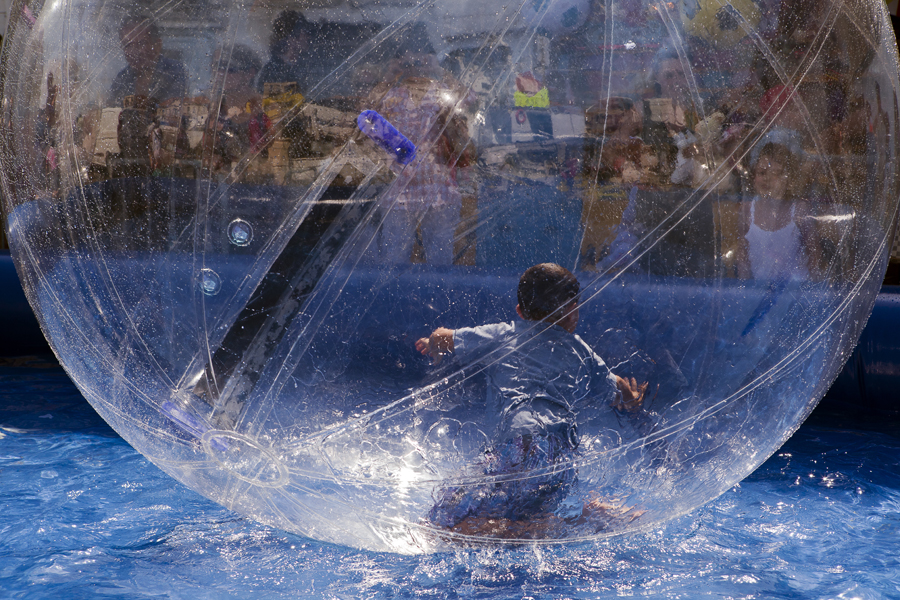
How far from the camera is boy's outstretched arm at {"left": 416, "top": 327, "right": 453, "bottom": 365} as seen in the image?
1.92 m

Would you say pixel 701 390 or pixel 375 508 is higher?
pixel 701 390

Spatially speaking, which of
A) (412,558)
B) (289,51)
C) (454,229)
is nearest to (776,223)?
(454,229)

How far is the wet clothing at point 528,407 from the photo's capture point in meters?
1.94

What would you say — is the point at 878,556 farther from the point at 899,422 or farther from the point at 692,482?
the point at 899,422

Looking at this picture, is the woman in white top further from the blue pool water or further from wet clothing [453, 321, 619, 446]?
the blue pool water

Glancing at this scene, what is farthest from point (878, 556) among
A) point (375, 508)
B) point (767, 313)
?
point (375, 508)

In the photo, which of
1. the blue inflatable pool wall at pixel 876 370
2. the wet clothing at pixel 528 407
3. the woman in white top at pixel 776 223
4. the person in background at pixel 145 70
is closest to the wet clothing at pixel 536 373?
the wet clothing at pixel 528 407

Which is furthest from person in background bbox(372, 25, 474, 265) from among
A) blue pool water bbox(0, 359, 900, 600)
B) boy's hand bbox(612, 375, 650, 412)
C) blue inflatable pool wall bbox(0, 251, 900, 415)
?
blue inflatable pool wall bbox(0, 251, 900, 415)

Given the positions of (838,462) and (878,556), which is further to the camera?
(838,462)

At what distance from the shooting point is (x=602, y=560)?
2.44 meters

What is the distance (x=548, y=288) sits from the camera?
1914mm

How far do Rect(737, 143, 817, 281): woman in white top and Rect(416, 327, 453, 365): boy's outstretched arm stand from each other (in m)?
0.76

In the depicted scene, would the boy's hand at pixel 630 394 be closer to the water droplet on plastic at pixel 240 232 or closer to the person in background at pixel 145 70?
the water droplet on plastic at pixel 240 232

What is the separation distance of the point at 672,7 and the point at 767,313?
0.82 m
